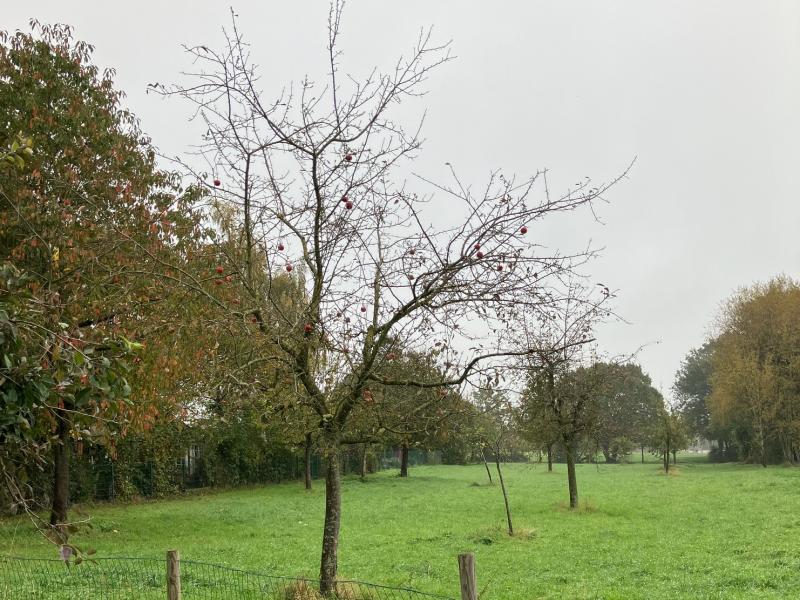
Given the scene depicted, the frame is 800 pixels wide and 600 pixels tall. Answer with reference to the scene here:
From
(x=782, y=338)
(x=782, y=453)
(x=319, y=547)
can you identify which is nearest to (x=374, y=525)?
(x=319, y=547)

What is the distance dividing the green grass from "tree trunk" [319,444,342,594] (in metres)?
2.32

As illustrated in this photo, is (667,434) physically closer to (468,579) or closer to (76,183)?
(76,183)

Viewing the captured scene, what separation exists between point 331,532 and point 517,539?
7.61 metres

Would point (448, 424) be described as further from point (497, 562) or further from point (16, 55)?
point (16, 55)

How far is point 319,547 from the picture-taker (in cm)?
1299

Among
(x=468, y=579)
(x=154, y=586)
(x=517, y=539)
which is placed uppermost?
(x=468, y=579)

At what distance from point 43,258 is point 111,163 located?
Answer: 2.11 metres

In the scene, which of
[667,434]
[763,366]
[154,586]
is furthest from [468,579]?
[763,366]

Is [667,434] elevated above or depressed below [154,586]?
below

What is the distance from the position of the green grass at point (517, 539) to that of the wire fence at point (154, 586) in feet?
2.08

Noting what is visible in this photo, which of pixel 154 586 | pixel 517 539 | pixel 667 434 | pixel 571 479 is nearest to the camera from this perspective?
pixel 154 586

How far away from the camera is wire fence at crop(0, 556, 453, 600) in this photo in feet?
24.2

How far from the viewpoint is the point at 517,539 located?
45.3 feet

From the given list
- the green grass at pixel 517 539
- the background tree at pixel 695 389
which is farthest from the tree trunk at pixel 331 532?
the background tree at pixel 695 389
